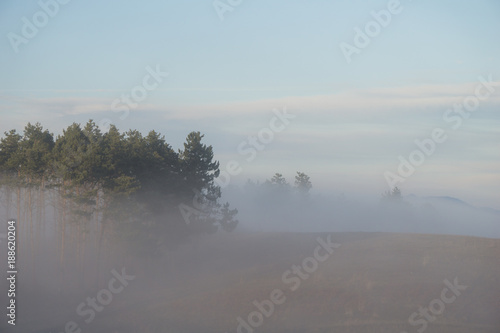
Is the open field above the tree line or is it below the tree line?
below

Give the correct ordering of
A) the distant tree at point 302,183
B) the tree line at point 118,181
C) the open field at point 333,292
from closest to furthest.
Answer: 1. the open field at point 333,292
2. the tree line at point 118,181
3. the distant tree at point 302,183

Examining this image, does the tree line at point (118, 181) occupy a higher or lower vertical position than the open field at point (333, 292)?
higher

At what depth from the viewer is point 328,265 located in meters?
47.3

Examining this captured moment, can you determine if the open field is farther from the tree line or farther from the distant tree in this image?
the distant tree

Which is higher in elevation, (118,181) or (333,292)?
(118,181)

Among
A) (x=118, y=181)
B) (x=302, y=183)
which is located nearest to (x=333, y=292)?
(x=118, y=181)

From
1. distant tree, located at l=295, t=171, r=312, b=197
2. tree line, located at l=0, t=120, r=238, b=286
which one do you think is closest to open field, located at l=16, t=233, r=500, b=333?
tree line, located at l=0, t=120, r=238, b=286

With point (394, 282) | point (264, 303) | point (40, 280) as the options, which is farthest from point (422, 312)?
point (40, 280)

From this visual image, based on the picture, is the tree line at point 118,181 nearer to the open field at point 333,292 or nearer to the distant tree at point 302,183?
the open field at point 333,292

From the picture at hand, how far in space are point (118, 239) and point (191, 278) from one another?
9.73 meters

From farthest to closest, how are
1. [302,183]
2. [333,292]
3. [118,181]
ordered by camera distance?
[302,183] → [118,181] → [333,292]

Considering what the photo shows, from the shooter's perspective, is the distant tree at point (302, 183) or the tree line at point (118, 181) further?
the distant tree at point (302, 183)

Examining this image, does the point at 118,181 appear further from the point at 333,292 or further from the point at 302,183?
the point at 302,183

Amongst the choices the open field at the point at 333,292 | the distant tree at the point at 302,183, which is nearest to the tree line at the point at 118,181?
the open field at the point at 333,292
